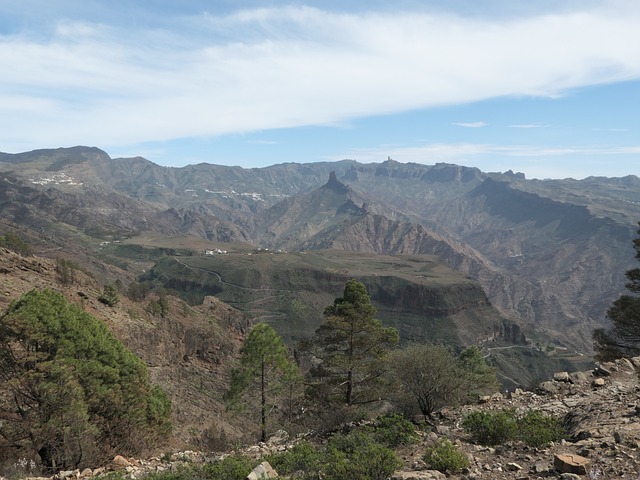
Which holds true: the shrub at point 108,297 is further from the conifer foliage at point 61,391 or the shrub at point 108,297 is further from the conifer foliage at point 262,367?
the conifer foliage at point 61,391

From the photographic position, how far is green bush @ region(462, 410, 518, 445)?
15.5m

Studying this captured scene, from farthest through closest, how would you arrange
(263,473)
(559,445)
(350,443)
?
(350,443) → (559,445) → (263,473)

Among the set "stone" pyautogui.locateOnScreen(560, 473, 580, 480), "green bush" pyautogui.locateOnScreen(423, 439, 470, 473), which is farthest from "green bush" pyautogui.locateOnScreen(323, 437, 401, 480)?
"stone" pyautogui.locateOnScreen(560, 473, 580, 480)

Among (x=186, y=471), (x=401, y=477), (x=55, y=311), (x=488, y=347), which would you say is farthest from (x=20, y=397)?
(x=488, y=347)

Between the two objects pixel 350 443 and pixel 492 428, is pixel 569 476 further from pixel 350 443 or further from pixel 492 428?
pixel 350 443

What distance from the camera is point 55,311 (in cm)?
1966

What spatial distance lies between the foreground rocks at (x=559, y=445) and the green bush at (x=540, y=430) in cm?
29

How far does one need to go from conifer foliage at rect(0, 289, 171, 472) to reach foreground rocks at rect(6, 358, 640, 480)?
7.50 feet

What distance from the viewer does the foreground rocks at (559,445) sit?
1166cm

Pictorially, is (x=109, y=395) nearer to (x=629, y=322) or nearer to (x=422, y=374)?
(x=422, y=374)

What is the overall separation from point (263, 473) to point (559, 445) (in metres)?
9.36

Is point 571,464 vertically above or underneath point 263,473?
above

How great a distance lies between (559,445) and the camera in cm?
1395

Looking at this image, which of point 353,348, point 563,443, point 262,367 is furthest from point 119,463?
point 563,443
